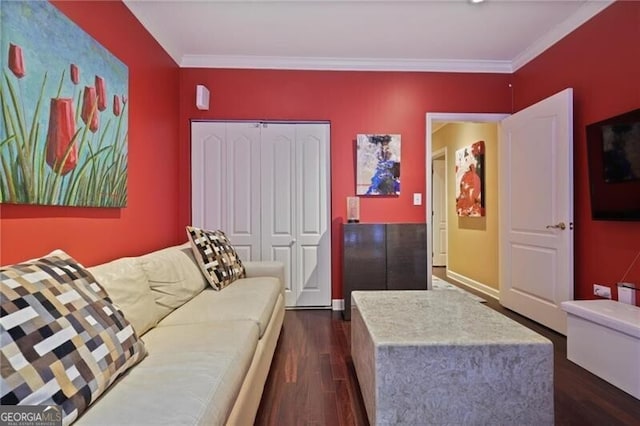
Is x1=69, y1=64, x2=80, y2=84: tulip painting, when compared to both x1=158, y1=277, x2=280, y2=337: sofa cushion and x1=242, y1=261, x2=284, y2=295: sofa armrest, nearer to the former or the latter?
x1=158, y1=277, x2=280, y2=337: sofa cushion

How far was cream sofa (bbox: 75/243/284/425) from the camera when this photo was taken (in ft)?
3.07

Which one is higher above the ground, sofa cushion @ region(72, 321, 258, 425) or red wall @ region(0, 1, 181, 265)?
red wall @ region(0, 1, 181, 265)

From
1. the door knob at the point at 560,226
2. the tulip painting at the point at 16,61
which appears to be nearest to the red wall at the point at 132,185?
the tulip painting at the point at 16,61

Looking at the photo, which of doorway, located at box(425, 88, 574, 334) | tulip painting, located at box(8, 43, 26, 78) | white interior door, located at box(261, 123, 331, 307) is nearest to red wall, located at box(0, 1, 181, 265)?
tulip painting, located at box(8, 43, 26, 78)

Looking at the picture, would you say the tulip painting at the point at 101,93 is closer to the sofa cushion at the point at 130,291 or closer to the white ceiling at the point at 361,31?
the white ceiling at the point at 361,31

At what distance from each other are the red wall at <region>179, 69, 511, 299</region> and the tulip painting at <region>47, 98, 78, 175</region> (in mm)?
1714

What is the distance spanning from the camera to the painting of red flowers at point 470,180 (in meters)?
4.15

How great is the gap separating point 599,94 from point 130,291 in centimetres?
355

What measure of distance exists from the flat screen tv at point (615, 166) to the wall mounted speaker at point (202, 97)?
3470 millimetres

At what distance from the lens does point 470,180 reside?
4.40 meters

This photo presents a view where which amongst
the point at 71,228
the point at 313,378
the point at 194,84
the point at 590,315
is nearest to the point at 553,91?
the point at 590,315

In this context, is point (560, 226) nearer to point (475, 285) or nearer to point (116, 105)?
point (475, 285)

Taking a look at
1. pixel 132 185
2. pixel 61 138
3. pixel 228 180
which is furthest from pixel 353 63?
pixel 61 138

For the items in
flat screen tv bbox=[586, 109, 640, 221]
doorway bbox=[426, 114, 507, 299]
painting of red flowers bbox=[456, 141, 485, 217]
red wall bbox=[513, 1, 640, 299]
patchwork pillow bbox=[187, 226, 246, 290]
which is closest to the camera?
flat screen tv bbox=[586, 109, 640, 221]
